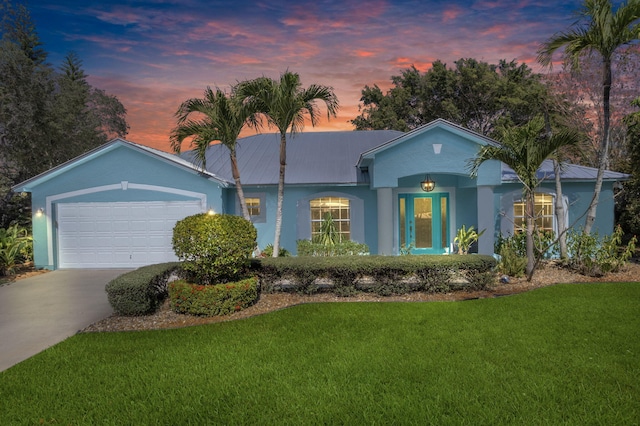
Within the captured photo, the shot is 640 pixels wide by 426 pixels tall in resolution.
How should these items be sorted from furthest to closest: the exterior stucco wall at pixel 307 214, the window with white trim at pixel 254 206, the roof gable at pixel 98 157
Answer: the window with white trim at pixel 254 206, the exterior stucco wall at pixel 307 214, the roof gable at pixel 98 157

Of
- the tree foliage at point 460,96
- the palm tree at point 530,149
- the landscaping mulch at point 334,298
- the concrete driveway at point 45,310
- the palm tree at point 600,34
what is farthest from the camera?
the tree foliage at point 460,96

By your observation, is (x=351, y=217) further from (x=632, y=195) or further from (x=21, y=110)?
(x=21, y=110)

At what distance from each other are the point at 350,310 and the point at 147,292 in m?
3.72

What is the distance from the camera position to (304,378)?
5086 millimetres

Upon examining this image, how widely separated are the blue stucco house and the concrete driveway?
1.59 metres

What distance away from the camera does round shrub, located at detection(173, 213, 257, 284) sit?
795cm

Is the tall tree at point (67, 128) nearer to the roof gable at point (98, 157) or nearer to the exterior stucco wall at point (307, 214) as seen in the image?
the roof gable at point (98, 157)

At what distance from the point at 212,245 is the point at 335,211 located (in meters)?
7.06

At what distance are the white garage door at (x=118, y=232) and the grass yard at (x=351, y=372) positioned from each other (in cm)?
727

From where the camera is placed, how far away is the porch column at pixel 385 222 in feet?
42.3

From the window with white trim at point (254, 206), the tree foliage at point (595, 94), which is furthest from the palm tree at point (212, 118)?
the tree foliage at point (595, 94)

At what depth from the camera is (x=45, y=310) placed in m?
8.78

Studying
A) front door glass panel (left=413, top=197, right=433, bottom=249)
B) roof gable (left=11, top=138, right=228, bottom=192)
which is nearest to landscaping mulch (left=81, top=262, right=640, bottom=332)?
front door glass panel (left=413, top=197, right=433, bottom=249)

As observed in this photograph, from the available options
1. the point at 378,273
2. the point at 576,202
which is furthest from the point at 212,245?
the point at 576,202
